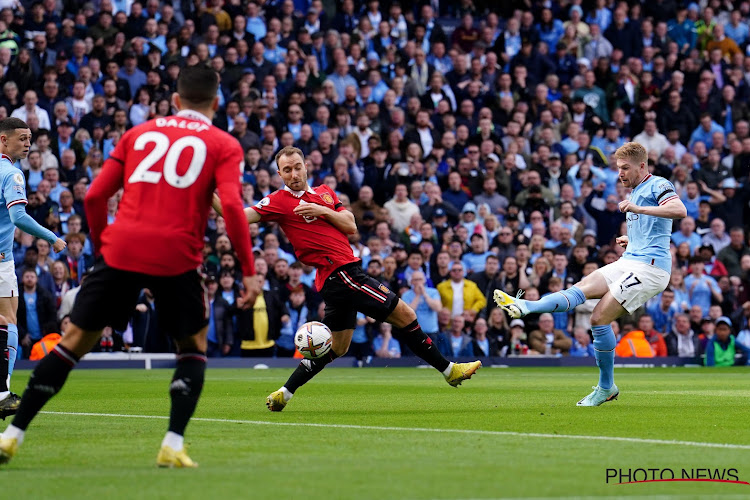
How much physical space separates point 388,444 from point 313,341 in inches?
134

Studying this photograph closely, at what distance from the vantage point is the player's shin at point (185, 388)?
696cm

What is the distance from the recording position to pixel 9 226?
1109 cm

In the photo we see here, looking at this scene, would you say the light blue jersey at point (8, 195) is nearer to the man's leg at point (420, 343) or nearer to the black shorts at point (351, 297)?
the black shorts at point (351, 297)

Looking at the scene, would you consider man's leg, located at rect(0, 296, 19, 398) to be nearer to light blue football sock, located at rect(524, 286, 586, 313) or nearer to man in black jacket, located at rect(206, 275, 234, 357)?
light blue football sock, located at rect(524, 286, 586, 313)

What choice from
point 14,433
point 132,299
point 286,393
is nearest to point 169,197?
point 132,299

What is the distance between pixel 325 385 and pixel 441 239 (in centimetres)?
834

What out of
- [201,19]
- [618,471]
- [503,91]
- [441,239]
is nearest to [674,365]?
[441,239]

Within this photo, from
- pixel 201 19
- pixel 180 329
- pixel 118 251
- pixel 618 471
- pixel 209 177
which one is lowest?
pixel 618 471

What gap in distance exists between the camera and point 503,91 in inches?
1093

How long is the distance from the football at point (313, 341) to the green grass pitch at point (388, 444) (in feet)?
1.80

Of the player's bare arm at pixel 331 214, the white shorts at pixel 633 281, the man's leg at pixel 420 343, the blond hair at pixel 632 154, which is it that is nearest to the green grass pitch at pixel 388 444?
the man's leg at pixel 420 343

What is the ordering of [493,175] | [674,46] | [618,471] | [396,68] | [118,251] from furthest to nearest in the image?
[674,46], [396,68], [493,175], [118,251], [618,471]

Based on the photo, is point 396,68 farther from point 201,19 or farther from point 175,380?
point 175,380

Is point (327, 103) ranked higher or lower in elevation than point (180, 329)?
higher
